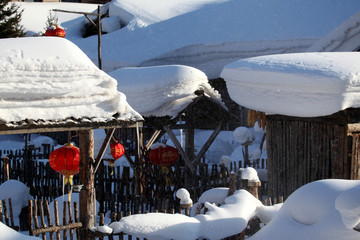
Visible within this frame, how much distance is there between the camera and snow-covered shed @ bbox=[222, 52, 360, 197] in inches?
255

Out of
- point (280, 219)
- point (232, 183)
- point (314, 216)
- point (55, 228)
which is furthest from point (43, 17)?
point (314, 216)

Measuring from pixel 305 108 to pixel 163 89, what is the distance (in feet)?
15.6

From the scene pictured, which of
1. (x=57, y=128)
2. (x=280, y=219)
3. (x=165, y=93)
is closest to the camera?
(x=280, y=219)

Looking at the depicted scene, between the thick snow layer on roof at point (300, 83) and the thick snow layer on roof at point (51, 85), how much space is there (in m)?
2.18

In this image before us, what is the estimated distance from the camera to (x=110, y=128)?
6250 millimetres

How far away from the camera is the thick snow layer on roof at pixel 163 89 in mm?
→ 10852

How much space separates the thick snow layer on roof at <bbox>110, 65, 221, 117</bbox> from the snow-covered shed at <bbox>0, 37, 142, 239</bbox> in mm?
4634

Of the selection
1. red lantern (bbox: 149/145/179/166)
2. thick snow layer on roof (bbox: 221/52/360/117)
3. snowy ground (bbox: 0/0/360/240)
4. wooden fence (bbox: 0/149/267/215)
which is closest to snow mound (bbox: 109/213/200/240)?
thick snow layer on roof (bbox: 221/52/360/117)

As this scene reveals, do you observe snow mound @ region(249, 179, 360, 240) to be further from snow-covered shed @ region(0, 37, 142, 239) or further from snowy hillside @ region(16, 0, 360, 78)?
snowy hillside @ region(16, 0, 360, 78)

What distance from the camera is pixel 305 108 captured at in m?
6.68

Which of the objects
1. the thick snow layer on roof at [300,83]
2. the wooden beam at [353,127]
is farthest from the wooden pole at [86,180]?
the wooden beam at [353,127]

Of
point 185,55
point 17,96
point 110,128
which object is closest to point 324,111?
point 110,128

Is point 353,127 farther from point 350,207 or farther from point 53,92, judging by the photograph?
point 53,92

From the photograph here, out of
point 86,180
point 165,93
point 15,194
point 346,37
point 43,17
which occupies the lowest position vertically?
point 15,194
